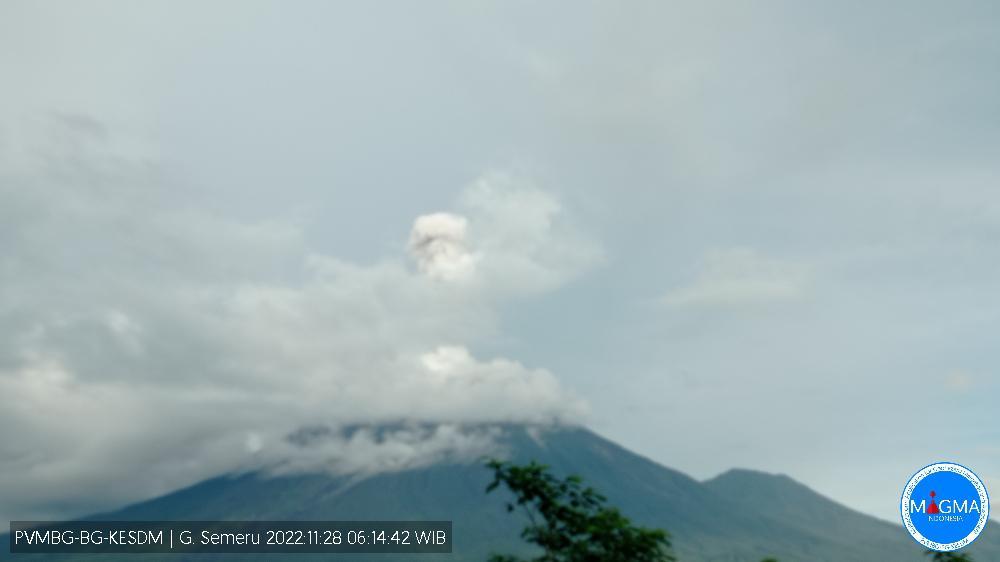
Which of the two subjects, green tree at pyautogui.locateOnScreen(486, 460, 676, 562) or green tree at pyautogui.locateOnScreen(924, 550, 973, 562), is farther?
green tree at pyautogui.locateOnScreen(924, 550, 973, 562)

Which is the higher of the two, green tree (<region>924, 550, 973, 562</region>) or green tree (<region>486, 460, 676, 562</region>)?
green tree (<region>486, 460, 676, 562</region>)

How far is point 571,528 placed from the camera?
17.8 m

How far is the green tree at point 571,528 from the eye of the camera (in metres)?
17.6

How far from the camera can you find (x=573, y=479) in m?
17.9

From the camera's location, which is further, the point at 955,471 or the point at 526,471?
the point at 955,471

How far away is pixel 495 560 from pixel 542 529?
52.3 inches

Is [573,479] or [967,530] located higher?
[573,479]

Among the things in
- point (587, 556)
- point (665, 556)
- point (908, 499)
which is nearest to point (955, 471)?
point (908, 499)

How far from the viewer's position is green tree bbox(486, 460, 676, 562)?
57.7ft

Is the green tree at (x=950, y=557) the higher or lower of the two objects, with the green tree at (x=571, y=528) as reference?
lower

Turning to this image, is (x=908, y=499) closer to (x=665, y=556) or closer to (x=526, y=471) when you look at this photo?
(x=665, y=556)

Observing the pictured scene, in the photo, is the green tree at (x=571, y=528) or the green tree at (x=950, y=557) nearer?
the green tree at (x=571, y=528)

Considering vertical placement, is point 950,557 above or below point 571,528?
below

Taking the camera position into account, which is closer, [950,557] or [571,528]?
[571,528]
